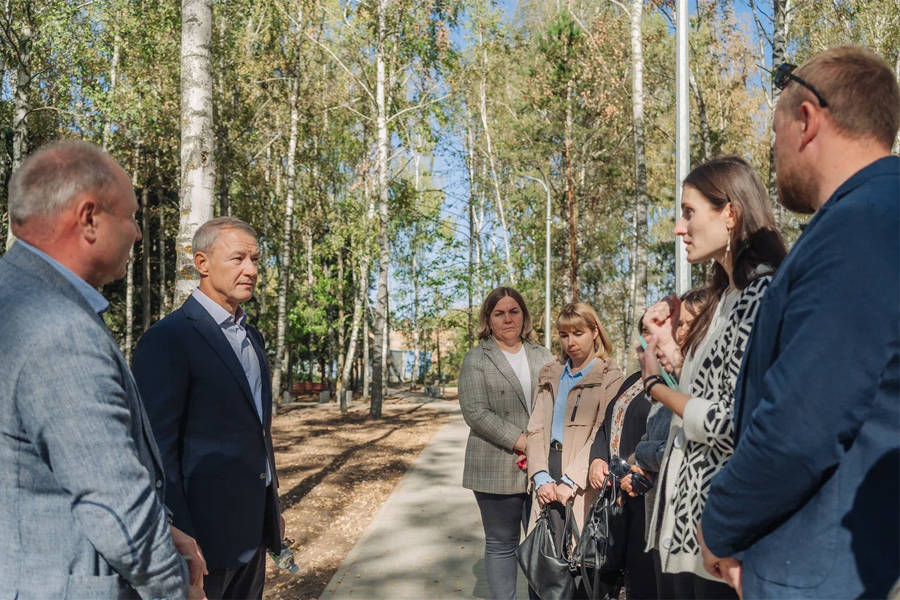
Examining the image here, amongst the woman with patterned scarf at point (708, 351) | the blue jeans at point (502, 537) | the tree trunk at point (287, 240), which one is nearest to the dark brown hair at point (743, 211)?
the woman with patterned scarf at point (708, 351)

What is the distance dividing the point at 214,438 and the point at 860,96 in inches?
114

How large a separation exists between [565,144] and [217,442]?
28.4 m

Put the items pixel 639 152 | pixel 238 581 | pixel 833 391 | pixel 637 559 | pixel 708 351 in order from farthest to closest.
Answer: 1. pixel 639 152
2. pixel 637 559
3. pixel 238 581
4. pixel 708 351
5. pixel 833 391

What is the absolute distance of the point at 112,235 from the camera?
2.22 meters

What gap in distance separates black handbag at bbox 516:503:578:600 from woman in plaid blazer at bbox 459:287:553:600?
1.62 ft

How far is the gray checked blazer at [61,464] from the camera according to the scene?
1949 millimetres

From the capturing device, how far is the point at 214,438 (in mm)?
3566

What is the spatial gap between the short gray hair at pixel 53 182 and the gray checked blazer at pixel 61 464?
0.25 meters

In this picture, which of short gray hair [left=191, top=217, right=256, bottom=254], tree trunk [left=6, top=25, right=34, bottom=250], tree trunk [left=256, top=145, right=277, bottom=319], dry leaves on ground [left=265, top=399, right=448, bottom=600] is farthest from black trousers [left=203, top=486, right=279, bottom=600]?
tree trunk [left=256, top=145, right=277, bottom=319]

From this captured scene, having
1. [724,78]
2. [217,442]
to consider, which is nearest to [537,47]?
[724,78]

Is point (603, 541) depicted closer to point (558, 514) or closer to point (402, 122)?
point (558, 514)

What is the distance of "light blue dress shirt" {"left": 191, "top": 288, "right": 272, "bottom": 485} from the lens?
3.89m

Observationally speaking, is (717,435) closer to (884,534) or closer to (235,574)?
(884,534)

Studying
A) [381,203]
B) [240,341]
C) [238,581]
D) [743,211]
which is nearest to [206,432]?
[240,341]
